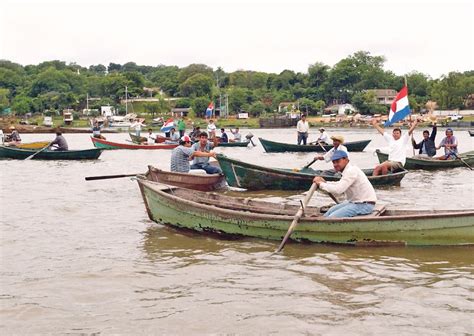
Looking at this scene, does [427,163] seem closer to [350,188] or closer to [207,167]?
[207,167]

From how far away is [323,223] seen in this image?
9070 mm

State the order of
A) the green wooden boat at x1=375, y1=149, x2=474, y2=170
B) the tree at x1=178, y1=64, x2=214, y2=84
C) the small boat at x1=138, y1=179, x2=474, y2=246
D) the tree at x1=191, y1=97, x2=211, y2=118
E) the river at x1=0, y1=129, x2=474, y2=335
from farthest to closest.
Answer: the tree at x1=178, y1=64, x2=214, y2=84 < the tree at x1=191, y1=97, x2=211, y2=118 < the green wooden boat at x1=375, y1=149, x2=474, y2=170 < the small boat at x1=138, y1=179, x2=474, y2=246 < the river at x1=0, y1=129, x2=474, y2=335

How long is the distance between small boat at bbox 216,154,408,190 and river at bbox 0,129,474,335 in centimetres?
339

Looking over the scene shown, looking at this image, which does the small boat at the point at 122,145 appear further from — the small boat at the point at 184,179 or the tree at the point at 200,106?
the tree at the point at 200,106

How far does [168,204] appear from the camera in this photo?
418 inches

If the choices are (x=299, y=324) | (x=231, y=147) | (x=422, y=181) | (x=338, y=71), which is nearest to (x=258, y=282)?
(x=299, y=324)

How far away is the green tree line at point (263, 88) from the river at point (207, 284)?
94.0m

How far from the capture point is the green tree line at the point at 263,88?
10475 centimetres

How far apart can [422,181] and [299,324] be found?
42.6ft

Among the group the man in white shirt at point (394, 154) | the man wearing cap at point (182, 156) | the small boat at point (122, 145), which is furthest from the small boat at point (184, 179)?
the small boat at point (122, 145)

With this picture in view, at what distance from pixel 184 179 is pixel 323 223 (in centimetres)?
606

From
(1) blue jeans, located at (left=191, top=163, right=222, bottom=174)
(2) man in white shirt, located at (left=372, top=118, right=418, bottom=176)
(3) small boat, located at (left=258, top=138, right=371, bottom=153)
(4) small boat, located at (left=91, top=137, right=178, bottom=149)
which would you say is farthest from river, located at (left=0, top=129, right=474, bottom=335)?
(4) small boat, located at (left=91, top=137, right=178, bottom=149)

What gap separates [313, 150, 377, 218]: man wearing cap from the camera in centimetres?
888

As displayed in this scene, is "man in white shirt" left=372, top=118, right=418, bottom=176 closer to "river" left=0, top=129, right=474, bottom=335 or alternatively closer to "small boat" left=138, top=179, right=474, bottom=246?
"small boat" left=138, top=179, right=474, bottom=246
